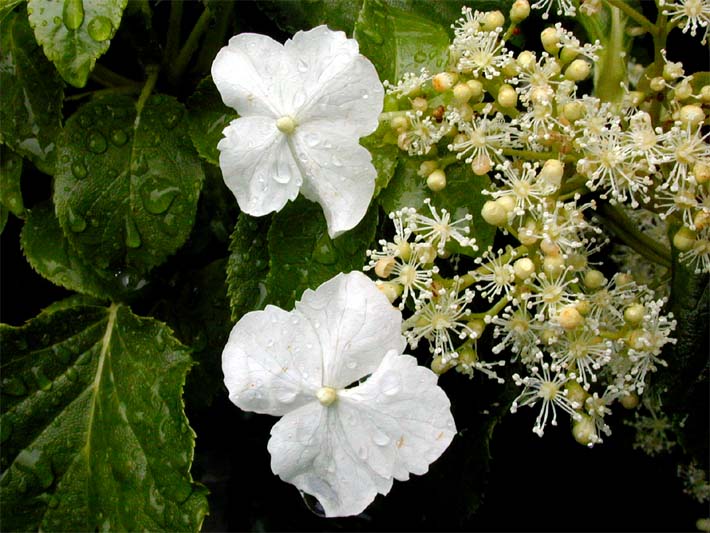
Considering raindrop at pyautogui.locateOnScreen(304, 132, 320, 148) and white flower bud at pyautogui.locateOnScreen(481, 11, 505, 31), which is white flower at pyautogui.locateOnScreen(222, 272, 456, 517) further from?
white flower bud at pyautogui.locateOnScreen(481, 11, 505, 31)

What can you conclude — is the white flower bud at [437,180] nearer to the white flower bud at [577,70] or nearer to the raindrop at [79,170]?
the white flower bud at [577,70]

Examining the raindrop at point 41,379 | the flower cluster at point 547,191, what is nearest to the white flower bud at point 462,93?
the flower cluster at point 547,191

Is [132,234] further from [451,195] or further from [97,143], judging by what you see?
[451,195]

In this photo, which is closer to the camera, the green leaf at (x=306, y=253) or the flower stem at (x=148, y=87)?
the green leaf at (x=306, y=253)

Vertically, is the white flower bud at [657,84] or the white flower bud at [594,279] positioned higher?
the white flower bud at [657,84]

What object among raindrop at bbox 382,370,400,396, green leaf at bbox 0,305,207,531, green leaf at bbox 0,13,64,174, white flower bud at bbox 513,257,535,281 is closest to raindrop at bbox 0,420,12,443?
green leaf at bbox 0,305,207,531

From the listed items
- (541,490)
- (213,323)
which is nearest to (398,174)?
(213,323)
